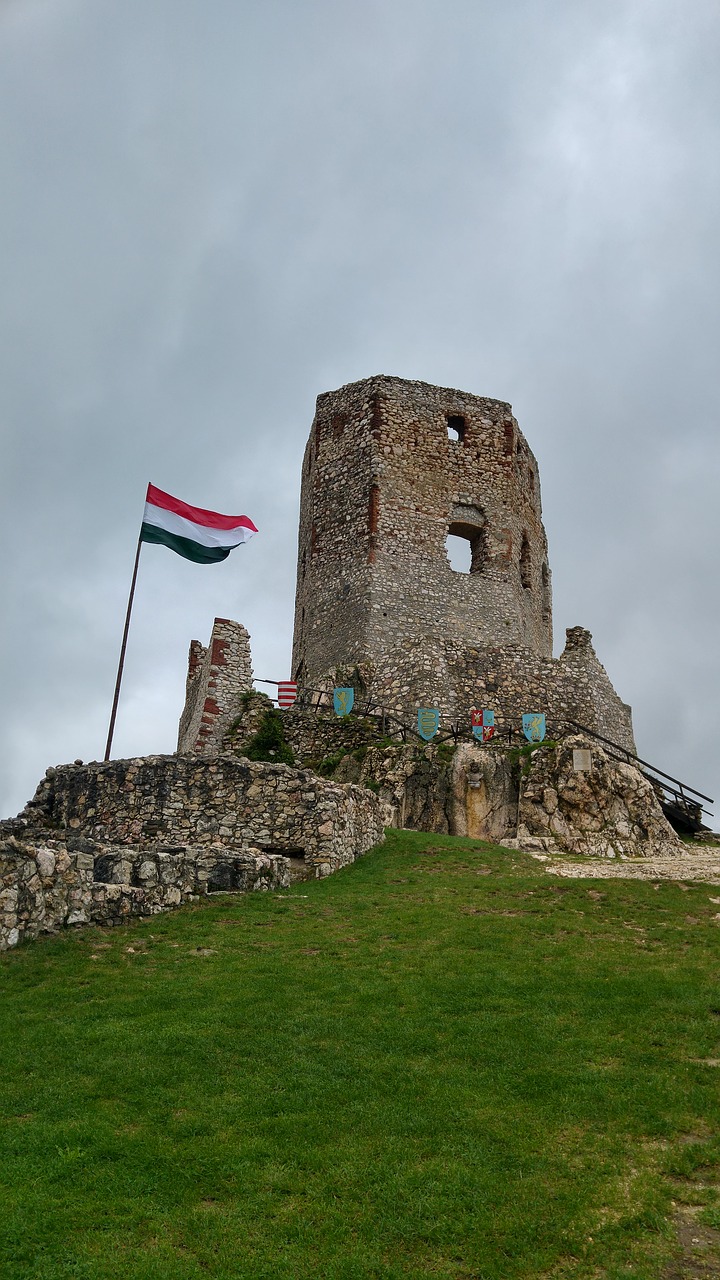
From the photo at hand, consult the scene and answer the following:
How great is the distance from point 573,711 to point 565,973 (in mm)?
18457

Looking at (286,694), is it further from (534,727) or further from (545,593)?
(545,593)

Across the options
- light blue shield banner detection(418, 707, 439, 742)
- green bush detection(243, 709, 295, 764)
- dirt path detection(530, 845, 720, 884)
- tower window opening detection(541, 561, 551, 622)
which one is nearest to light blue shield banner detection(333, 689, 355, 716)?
green bush detection(243, 709, 295, 764)

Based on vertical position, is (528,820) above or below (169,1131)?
above

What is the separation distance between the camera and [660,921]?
1470 cm

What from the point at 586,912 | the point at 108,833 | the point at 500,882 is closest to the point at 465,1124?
the point at 586,912

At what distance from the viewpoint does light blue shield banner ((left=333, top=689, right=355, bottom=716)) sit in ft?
90.2

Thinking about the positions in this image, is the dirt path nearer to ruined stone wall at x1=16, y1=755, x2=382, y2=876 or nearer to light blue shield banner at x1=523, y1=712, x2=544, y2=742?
ruined stone wall at x1=16, y1=755, x2=382, y2=876

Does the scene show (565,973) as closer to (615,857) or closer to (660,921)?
(660,921)

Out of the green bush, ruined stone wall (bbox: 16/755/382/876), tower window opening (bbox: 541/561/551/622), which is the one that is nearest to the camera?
ruined stone wall (bbox: 16/755/382/876)

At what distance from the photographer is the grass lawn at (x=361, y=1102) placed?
6.51 m

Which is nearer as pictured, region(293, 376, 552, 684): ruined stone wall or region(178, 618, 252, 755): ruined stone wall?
region(178, 618, 252, 755): ruined stone wall

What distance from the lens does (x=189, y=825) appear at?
63.0 ft

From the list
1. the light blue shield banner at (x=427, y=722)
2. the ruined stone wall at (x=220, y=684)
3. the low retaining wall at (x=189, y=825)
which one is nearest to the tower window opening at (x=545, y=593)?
the light blue shield banner at (x=427, y=722)

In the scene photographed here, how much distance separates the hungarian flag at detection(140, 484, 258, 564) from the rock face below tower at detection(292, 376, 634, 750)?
5.62m
